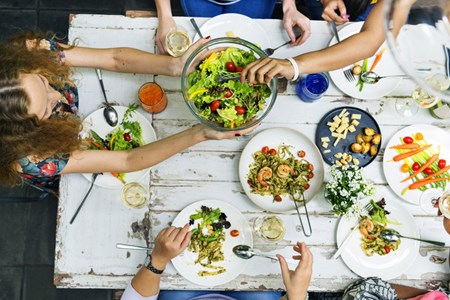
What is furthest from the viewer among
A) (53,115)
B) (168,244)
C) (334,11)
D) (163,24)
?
(334,11)

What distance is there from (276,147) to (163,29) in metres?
0.71

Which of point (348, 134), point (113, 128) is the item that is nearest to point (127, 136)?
point (113, 128)

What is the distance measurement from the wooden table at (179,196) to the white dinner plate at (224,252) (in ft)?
0.14

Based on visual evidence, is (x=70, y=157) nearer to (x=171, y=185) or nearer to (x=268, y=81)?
(x=171, y=185)

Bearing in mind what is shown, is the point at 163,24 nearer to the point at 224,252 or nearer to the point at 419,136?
the point at 224,252

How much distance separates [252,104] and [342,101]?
20.0 inches

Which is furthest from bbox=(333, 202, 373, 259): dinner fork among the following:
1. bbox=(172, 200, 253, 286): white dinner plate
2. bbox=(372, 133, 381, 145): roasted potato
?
bbox=(172, 200, 253, 286): white dinner plate

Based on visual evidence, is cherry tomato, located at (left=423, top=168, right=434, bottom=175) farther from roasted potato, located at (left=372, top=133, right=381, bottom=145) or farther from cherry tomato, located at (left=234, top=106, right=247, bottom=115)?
cherry tomato, located at (left=234, top=106, right=247, bottom=115)

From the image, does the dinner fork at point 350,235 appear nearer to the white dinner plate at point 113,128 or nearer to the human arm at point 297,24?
the human arm at point 297,24

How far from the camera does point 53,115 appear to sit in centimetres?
178

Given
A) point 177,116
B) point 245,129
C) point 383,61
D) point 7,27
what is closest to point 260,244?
point 245,129

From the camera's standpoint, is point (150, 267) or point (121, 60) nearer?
point (150, 267)

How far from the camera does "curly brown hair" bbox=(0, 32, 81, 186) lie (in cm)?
157

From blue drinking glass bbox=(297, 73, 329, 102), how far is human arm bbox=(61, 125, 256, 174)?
390 mm
